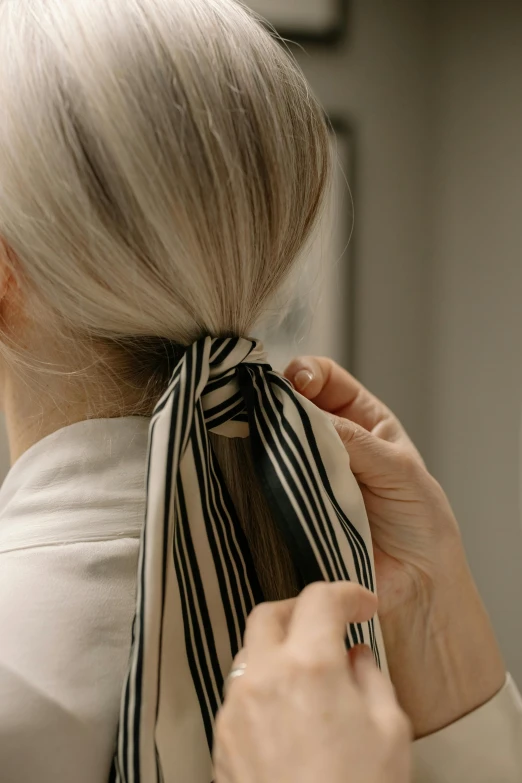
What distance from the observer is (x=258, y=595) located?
0.50 m

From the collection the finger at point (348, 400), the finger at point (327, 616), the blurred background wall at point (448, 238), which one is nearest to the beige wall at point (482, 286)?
the blurred background wall at point (448, 238)

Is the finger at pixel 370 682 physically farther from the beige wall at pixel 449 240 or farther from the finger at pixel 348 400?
the beige wall at pixel 449 240

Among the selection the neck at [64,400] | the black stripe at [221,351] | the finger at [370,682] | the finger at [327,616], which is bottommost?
the finger at [370,682]

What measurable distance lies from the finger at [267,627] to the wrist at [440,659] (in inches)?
13.1

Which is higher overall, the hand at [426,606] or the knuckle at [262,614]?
the knuckle at [262,614]

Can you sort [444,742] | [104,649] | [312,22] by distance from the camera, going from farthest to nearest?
[312,22]
[444,742]
[104,649]

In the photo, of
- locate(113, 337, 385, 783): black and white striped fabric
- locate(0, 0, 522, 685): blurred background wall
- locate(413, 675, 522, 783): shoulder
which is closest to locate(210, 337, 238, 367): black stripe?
locate(113, 337, 385, 783): black and white striped fabric

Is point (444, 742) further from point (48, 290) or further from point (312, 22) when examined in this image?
point (312, 22)

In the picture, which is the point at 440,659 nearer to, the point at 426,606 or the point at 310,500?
the point at 426,606

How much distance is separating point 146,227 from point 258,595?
0.25 m

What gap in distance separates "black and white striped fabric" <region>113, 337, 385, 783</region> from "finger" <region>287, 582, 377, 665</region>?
6 cm

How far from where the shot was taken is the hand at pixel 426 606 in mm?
676

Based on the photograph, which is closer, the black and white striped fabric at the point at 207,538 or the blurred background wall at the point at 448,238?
the black and white striped fabric at the point at 207,538

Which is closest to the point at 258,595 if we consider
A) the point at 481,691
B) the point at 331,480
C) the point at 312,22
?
the point at 331,480
